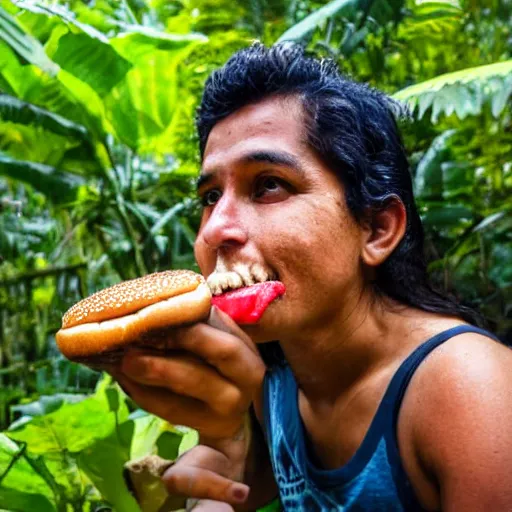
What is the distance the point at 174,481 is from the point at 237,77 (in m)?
0.97

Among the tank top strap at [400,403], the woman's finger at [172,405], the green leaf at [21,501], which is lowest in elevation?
the green leaf at [21,501]

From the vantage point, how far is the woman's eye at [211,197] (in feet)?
4.66

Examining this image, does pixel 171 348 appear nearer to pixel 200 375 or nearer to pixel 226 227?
pixel 200 375

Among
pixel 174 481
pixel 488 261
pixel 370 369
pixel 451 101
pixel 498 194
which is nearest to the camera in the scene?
pixel 370 369

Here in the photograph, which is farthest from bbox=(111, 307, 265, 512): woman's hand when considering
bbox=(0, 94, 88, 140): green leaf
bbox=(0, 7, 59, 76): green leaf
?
bbox=(0, 94, 88, 140): green leaf

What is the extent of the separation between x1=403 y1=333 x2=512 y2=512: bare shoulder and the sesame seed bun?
0.47 metres

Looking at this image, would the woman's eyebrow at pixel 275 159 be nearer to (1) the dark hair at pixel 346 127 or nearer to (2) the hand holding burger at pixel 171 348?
(1) the dark hair at pixel 346 127

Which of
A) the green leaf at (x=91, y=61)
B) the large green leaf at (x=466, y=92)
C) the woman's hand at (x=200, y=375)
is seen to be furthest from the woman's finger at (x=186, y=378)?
the green leaf at (x=91, y=61)

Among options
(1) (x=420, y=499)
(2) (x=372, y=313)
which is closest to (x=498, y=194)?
(2) (x=372, y=313)

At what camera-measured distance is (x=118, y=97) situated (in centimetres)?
321

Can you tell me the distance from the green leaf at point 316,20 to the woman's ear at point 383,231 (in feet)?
3.76

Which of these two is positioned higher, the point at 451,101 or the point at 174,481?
the point at 451,101

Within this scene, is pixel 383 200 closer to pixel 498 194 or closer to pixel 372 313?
pixel 372 313

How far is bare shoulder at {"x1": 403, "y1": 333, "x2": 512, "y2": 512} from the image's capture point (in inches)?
42.5
